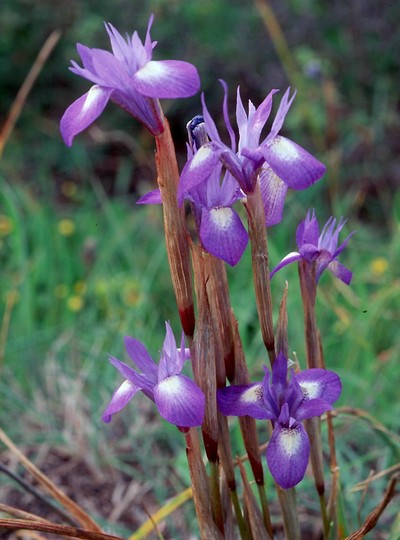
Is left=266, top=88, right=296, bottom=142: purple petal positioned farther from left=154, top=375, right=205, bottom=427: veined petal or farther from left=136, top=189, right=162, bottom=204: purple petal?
left=154, top=375, right=205, bottom=427: veined petal

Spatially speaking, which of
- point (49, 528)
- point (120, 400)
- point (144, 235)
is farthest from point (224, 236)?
point (144, 235)

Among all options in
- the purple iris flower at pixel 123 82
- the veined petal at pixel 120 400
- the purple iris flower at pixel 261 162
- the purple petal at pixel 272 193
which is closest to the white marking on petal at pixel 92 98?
the purple iris flower at pixel 123 82

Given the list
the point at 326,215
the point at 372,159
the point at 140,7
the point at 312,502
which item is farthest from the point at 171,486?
the point at 140,7

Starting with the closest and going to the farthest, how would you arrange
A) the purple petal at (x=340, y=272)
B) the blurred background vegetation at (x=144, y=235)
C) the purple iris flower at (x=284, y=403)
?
1. the purple iris flower at (x=284, y=403)
2. the purple petal at (x=340, y=272)
3. the blurred background vegetation at (x=144, y=235)

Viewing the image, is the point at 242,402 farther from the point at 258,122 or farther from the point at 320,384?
the point at 258,122

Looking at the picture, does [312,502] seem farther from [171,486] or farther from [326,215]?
[326,215]

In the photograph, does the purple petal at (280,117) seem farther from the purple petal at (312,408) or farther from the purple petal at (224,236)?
the purple petal at (312,408)
